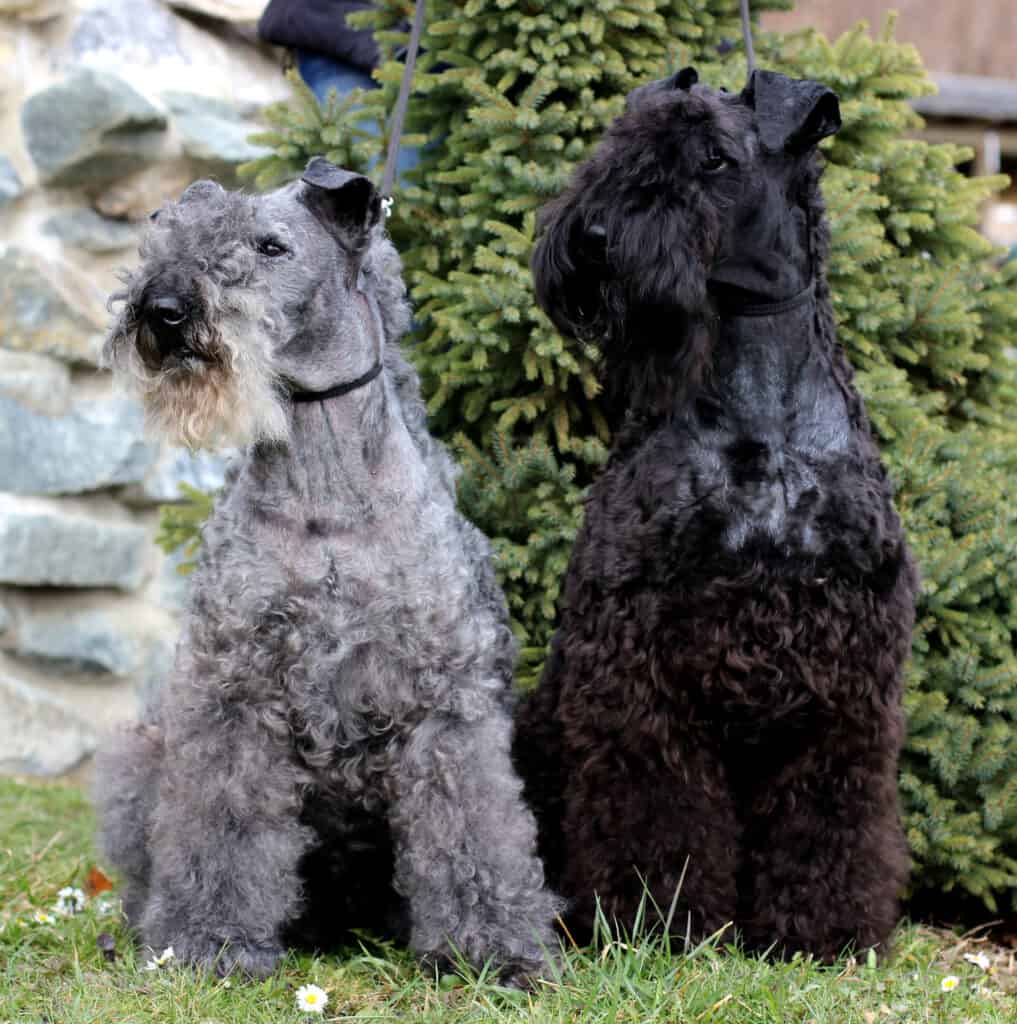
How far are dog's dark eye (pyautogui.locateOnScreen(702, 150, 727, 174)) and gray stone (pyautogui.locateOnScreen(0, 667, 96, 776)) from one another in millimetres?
3395

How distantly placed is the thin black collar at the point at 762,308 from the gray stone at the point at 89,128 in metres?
2.80

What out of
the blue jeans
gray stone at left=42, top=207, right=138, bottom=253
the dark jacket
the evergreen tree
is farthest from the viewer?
gray stone at left=42, top=207, right=138, bottom=253

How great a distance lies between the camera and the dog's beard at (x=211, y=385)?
8.42 ft

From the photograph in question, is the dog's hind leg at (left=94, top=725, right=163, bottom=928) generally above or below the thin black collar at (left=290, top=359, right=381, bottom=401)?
below

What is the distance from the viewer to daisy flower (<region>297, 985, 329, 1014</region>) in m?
2.66

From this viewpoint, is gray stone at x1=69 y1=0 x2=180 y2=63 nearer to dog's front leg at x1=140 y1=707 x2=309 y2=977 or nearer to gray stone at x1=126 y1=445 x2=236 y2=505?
gray stone at x1=126 y1=445 x2=236 y2=505

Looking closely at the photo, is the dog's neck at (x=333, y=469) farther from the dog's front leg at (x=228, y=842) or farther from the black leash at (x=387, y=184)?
the dog's front leg at (x=228, y=842)

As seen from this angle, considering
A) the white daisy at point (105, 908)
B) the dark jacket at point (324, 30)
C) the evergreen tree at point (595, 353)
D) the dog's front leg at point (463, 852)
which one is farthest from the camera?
the dark jacket at point (324, 30)

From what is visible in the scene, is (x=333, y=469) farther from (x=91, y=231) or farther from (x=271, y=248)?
(x=91, y=231)

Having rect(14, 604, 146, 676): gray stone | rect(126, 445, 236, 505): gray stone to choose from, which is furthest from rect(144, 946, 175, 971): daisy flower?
rect(126, 445, 236, 505): gray stone

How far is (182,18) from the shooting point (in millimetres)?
4934

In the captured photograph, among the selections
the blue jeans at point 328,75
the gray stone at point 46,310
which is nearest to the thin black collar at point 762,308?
the blue jeans at point 328,75

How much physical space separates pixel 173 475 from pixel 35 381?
0.61 meters

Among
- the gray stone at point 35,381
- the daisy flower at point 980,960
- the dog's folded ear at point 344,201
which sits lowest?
the daisy flower at point 980,960
